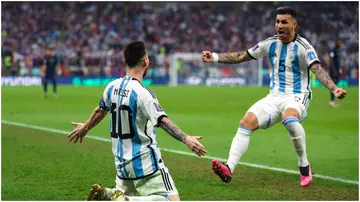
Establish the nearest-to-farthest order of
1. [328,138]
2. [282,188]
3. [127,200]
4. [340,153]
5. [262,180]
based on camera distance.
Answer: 1. [127,200]
2. [282,188]
3. [262,180]
4. [340,153]
5. [328,138]

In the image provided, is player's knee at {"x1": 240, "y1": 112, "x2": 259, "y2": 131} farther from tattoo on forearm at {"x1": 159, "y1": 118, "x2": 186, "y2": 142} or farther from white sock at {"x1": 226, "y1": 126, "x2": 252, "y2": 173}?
tattoo on forearm at {"x1": 159, "y1": 118, "x2": 186, "y2": 142}

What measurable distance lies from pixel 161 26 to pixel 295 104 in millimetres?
43668

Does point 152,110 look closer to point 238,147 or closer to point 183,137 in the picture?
point 183,137

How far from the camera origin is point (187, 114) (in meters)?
21.8

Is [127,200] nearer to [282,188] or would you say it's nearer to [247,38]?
[282,188]

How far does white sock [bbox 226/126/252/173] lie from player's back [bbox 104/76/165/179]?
2.60m

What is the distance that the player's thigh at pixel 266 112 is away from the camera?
9703mm

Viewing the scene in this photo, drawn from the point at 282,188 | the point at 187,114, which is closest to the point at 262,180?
the point at 282,188

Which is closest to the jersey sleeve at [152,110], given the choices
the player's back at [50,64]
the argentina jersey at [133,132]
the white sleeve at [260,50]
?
the argentina jersey at [133,132]

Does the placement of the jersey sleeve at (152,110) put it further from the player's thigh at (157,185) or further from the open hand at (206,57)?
the open hand at (206,57)

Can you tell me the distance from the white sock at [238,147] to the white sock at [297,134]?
0.51 meters

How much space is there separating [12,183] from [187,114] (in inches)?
490

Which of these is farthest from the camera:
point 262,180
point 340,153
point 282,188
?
point 340,153

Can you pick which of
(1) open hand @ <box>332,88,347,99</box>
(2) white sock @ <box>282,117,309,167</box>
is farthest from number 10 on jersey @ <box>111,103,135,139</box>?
(2) white sock @ <box>282,117,309,167</box>
